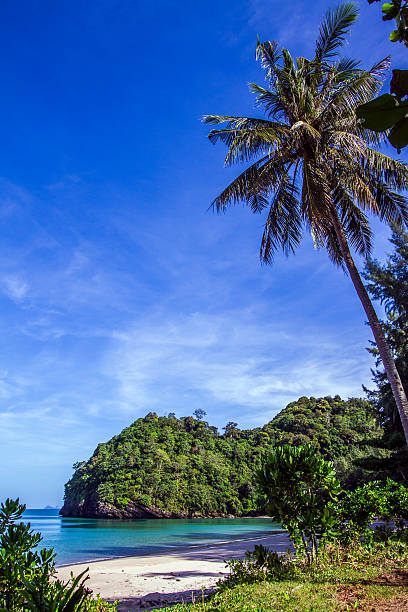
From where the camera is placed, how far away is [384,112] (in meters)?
0.85

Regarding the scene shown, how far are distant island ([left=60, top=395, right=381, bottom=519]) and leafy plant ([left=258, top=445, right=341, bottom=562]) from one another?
43.6 meters

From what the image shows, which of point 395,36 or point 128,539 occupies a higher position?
point 395,36

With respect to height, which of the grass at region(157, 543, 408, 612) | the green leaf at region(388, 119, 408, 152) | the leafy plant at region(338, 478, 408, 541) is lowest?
the grass at region(157, 543, 408, 612)

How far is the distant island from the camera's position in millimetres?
51531

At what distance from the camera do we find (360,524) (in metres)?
6.69

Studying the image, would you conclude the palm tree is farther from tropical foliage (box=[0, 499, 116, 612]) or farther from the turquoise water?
the turquoise water

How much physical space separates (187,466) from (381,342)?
2201 inches

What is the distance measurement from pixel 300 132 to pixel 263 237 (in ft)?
9.11

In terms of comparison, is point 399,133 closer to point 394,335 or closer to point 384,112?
point 384,112

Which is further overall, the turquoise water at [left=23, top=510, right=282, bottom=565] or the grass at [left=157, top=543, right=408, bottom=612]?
the turquoise water at [left=23, top=510, right=282, bottom=565]

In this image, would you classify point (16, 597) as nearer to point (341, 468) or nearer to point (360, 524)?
point (360, 524)

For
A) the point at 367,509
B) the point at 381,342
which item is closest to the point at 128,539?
the point at 367,509

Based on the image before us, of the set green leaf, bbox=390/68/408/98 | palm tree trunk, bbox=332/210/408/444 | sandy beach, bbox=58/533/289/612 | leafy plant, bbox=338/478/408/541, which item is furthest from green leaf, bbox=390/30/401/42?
leafy plant, bbox=338/478/408/541

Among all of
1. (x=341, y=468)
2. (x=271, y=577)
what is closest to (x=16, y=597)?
(x=271, y=577)
